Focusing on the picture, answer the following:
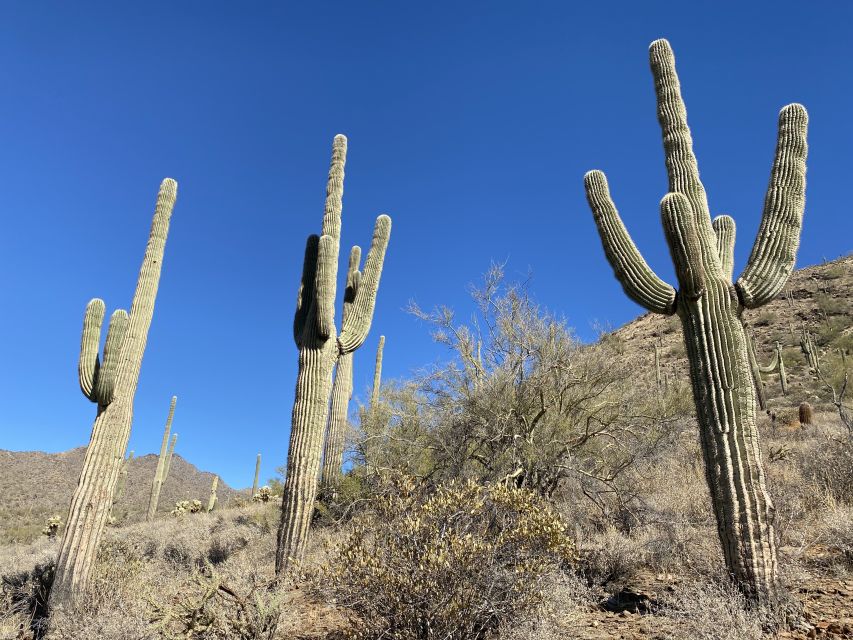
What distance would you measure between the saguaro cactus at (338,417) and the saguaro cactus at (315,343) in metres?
1.08

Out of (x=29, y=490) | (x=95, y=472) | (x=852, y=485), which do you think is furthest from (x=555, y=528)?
(x=29, y=490)

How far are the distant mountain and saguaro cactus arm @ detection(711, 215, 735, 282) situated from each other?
83.8 feet

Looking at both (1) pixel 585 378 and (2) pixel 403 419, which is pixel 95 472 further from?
(1) pixel 585 378

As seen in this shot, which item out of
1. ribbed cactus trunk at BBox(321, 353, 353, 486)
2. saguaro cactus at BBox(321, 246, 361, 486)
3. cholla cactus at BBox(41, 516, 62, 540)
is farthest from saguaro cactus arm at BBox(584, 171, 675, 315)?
cholla cactus at BBox(41, 516, 62, 540)

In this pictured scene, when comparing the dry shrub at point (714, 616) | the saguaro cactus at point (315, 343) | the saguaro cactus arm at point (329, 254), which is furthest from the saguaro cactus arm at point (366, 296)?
the dry shrub at point (714, 616)

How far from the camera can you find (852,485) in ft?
24.8

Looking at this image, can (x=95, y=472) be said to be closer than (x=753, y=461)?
No

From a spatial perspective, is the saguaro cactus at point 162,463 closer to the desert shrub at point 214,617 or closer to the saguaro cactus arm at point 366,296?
the saguaro cactus arm at point 366,296

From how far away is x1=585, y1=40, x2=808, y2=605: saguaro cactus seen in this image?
480 cm

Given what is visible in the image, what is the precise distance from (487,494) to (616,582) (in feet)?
6.74

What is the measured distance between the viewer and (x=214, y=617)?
14.3ft

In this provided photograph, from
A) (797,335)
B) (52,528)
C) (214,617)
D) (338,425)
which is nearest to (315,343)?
(338,425)

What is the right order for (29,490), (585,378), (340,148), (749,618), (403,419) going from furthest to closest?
(29,490), (403,419), (340,148), (585,378), (749,618)

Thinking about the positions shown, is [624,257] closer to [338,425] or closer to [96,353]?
[96,353]
